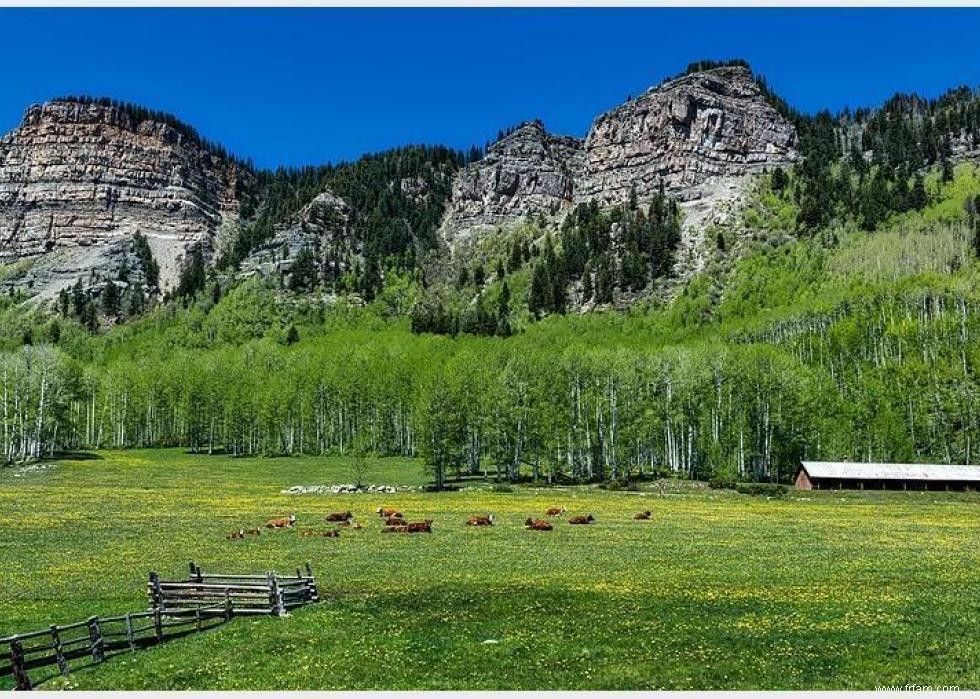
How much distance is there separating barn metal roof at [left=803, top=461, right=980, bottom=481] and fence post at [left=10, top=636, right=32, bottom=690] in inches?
3864

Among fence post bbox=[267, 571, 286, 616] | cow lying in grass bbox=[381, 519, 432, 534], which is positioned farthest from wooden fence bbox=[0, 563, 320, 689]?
cow lying in grass bbox=[381, 519, 432, 534]

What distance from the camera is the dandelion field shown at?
69.6 feet

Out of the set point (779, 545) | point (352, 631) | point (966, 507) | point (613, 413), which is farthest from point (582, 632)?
point (613, 413)

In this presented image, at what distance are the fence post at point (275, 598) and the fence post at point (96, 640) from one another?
686 cm

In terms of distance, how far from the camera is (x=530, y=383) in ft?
400

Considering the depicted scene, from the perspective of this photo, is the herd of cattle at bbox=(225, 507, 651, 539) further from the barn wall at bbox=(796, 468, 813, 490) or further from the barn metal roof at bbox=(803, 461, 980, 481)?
the barn metal roof at bbox=(803, 461, 980, 481)

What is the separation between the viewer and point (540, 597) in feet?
104

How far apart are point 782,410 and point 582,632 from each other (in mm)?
104008

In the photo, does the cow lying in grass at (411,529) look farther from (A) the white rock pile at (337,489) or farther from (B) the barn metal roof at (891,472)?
(B) the barn metal roof at (891,472)

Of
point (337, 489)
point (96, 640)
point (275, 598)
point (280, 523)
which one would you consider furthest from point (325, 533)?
point (337, 489)

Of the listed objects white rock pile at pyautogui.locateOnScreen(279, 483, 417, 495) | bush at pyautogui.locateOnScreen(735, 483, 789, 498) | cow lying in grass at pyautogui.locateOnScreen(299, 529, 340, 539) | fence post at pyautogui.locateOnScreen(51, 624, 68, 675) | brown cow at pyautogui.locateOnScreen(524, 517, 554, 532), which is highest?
fence post at pyautogui.locateOnScreen(51, 624, 68, 675)

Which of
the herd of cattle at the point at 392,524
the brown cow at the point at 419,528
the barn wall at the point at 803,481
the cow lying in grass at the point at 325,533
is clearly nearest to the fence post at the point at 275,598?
the herd of cattle at the point at 392,524

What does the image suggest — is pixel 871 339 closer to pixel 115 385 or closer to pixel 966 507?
pixel 966 507

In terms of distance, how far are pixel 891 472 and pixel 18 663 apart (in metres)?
106
